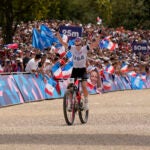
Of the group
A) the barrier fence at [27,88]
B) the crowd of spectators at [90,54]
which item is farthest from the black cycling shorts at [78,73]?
the barrier fence at [27,88]

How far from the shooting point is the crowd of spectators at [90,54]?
2769 cm

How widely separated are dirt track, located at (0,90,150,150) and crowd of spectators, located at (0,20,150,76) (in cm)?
192

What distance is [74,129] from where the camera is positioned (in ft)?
52.4

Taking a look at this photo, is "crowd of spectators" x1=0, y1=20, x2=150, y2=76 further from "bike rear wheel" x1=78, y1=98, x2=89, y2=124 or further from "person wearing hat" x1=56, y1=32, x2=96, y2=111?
"bike rear wheel" x1=78, y1=98, x2=89, y2=124

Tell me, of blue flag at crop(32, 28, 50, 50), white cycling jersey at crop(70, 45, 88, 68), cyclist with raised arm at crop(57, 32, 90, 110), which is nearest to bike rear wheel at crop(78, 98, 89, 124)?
cyclist with raised arm at crop(57, 32, 90, 110)

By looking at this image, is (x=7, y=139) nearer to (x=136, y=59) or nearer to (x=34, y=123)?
(x=34, y=123)

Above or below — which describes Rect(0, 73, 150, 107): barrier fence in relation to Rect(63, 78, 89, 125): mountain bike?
below

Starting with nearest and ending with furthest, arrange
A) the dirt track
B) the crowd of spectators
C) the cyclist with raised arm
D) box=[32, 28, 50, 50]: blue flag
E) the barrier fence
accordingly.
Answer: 1. the dirt track
2. the cyclist with raised arm
3. the barrier fence
4. the crowd of spectators
5. box=[32, 28, 50, 50]: blue flag

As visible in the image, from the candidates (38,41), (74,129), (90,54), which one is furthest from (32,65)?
(74,129)

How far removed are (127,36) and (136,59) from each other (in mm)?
8968

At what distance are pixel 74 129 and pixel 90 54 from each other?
18.2 metres

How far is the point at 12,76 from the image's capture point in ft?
80.4

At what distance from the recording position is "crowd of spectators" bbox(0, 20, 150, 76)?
2769 cm

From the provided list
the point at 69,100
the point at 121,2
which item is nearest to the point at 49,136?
the point at 69,100
